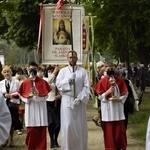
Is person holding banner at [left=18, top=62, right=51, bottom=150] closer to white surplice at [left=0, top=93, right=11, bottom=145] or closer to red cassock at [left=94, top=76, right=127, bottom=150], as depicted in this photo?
red cassock at [left=94, top=76, right=127, bottom=150]

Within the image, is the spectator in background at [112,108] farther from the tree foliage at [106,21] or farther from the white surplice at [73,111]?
the tree foliage at [106,21]

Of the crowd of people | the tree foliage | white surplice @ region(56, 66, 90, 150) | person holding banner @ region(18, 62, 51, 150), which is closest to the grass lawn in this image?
the crowd of people

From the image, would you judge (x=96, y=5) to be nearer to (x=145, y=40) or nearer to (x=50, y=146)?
(x=145, y=40)

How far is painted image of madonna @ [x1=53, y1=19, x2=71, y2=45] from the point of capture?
12.1 m

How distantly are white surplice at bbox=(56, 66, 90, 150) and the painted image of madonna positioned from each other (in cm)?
171

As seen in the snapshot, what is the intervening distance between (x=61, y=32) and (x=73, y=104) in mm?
2274

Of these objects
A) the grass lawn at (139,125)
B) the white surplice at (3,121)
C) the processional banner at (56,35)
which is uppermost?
the processional banner at (56,35)

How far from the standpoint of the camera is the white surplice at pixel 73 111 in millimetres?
10414

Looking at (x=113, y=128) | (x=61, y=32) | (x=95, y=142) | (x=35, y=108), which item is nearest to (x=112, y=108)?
(x=113, y=128)

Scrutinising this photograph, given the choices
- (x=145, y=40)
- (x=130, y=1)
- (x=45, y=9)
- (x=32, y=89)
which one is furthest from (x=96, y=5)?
(x=32, y=89)

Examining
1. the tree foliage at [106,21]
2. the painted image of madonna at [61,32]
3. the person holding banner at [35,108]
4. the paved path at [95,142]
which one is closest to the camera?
the person holding banner at [35,108]

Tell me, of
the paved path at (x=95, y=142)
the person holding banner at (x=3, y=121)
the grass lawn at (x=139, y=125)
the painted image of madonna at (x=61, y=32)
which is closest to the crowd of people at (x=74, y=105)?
the paved path at (x=95, y=142)

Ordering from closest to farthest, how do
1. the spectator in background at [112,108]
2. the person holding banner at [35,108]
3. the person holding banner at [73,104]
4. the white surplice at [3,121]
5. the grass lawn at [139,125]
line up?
the white surplice at [3,121]
the person holding banner at [73,104]
the spectator in background at [112,108]
the person holding banner at [35,108]
the grass lawn at [139,125]

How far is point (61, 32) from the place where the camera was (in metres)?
12.1
